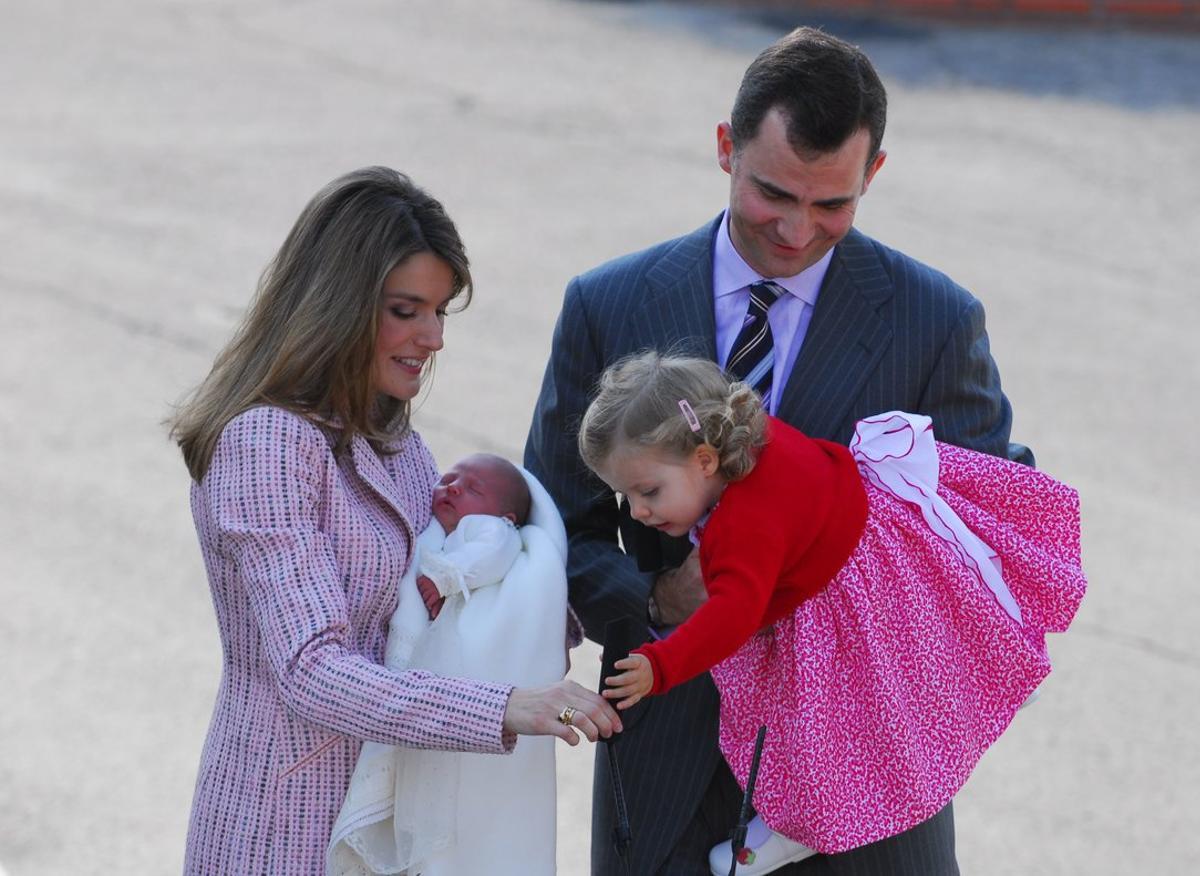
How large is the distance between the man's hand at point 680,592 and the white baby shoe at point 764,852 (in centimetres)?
42

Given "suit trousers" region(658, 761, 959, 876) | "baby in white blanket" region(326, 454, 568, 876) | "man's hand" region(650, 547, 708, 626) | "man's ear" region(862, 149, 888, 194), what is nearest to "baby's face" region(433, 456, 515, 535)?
"baby in white blanket" region(326, 454, 568, 876)

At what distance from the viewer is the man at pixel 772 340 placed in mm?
3215

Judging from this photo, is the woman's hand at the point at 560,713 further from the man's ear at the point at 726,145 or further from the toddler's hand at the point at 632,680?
the man's ear at the point at 726,145

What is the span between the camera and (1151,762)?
597 cm

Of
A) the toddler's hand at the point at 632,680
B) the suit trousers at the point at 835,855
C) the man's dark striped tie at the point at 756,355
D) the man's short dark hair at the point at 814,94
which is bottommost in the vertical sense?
the suit trousers at the point at 835,855

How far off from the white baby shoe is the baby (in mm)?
693

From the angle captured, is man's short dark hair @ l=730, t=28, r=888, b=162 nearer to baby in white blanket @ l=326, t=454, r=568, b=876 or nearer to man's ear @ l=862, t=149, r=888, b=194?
man's ear @ l=862, t=149, r=888, b=194

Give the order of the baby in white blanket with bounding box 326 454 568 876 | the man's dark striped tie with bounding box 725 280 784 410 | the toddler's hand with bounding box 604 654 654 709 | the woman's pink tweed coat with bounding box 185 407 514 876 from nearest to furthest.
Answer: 1. the toddler's hand with bounding box 604 654 654 709
2. the woman's pink tweed coat with bounding box 185 407 514 876
3. the baby in white blanket with bounding box 326 454 568 876
4. the man's dark striped tie with bounding box 725 280 784 410

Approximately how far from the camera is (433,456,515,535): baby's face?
11.2 feet

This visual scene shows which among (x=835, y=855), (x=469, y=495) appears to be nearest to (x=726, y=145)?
(x=469, y=495)

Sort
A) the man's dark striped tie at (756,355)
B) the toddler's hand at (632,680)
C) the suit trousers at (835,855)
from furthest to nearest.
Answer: the man's dark striped tie at (756,355) < the suit trousers at (835,855) < the toddler's hand at (632,680)

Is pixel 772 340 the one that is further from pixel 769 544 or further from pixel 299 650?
pixel 299 650

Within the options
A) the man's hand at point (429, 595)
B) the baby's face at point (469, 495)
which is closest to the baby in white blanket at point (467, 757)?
the man's hand at point (429, 595)

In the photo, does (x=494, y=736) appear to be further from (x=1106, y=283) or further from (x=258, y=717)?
(x=1106, y=283)
